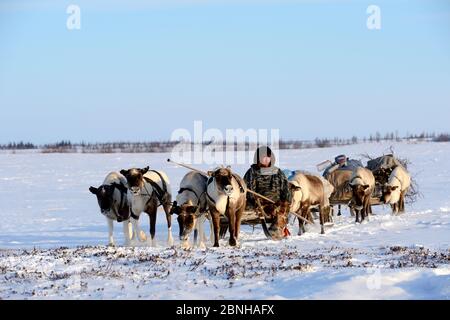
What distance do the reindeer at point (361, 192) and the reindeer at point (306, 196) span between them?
66.6 inches

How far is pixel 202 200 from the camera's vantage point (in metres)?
16.6

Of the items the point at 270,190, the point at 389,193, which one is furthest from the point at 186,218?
the point at 389,193

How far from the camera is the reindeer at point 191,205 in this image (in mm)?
15742

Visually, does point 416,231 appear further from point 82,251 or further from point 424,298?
point 424,298

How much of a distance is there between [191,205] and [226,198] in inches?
29.8

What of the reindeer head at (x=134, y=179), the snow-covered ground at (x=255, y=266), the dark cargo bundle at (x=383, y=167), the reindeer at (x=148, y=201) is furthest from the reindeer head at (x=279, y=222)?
the dark cargo bundle at (x=383, y=167)

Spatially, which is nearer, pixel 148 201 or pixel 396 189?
pixel 148 201

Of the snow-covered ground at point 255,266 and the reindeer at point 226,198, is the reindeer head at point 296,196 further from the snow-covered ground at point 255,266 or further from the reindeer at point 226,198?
the reindeer at point 226,198

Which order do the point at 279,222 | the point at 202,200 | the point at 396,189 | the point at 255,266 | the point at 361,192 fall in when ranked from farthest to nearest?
the point at 396,189 < the point at 361,192 < the point at 279,222 < the point at 202,200 < the point at 255,266

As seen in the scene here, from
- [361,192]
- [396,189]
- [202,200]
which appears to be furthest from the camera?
[396,189]

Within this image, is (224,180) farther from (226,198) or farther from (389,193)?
(389,193)

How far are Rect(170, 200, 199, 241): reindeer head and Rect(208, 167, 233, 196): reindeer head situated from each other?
0.78 m

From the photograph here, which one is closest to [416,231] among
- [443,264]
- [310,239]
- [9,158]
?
[310,239]
